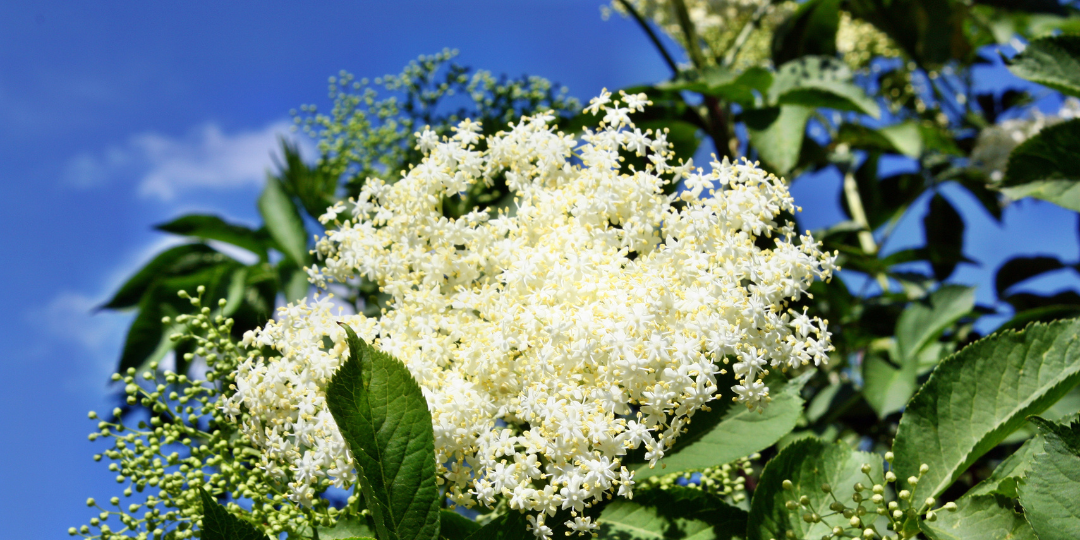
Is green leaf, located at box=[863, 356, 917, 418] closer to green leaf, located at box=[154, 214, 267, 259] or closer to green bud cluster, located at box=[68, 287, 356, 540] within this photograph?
green bud cluster, located at box=[68, 287, 356, 540]

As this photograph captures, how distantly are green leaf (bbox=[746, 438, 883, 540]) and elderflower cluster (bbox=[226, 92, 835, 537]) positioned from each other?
0.18m

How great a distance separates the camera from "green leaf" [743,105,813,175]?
2174mm

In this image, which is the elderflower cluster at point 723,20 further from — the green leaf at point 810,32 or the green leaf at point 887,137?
the green leaf at point 887,137

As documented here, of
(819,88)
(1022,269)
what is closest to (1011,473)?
(819,88)

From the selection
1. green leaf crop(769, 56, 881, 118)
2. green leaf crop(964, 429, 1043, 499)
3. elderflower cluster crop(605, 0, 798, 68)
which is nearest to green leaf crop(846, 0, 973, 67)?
elderflower cluster crop(605, 0, 798, 68)

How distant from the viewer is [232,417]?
1212 millimetres

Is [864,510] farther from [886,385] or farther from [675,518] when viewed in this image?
[886,385]

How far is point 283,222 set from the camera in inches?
110

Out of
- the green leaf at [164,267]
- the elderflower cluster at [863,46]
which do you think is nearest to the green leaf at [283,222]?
the green leaf at [164,267]

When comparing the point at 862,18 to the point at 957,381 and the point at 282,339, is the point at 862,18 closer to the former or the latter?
the point at 957,381

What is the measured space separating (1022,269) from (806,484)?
7.79 ft

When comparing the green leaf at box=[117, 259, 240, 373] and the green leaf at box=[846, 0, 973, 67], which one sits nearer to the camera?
the green leaf at box=[117, 259, 240, 373]

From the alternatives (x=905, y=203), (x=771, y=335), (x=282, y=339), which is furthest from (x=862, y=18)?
(x=282, y=339)

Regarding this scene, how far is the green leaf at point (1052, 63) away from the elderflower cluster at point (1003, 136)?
1330mm
